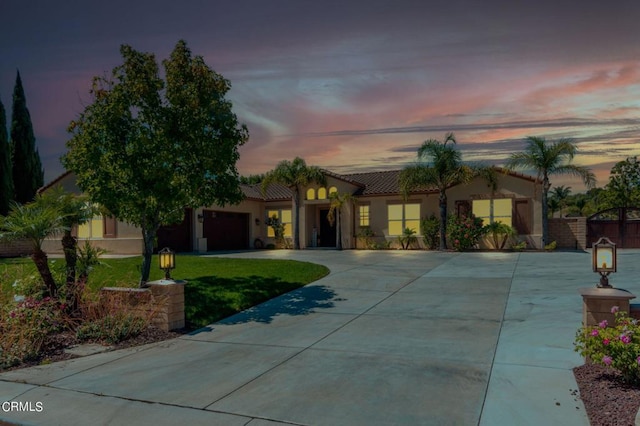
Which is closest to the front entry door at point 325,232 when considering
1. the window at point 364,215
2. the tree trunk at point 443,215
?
the window at point 364,215

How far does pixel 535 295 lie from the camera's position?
9.30 meters

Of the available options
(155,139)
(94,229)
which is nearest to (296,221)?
(94,229)

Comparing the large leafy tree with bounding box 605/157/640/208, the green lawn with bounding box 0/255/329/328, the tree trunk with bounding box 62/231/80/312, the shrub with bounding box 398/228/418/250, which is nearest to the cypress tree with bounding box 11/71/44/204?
the green lawn with bounding box 0/255/329/328

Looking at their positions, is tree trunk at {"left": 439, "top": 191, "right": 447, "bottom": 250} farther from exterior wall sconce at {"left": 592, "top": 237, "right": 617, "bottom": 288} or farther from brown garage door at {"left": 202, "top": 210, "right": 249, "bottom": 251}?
exterior wall sconce at {"left": 592, "top": 237, "right": 617, "bottom": 288}

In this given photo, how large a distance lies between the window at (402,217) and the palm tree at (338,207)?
2313 millimetres

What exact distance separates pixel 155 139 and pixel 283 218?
1768cm

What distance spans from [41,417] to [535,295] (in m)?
A: 8.63

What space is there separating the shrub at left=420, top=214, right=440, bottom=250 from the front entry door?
552 centimetres

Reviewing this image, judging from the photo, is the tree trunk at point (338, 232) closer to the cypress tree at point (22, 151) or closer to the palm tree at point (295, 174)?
the palm tree at point (295, 174)

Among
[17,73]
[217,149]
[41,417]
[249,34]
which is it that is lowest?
[41,417]

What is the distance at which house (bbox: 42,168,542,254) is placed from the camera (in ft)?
69.9

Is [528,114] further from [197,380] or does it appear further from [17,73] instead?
[17,73]

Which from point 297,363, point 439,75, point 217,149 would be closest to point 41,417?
point 297,363

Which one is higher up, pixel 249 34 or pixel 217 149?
pixel 249 34
